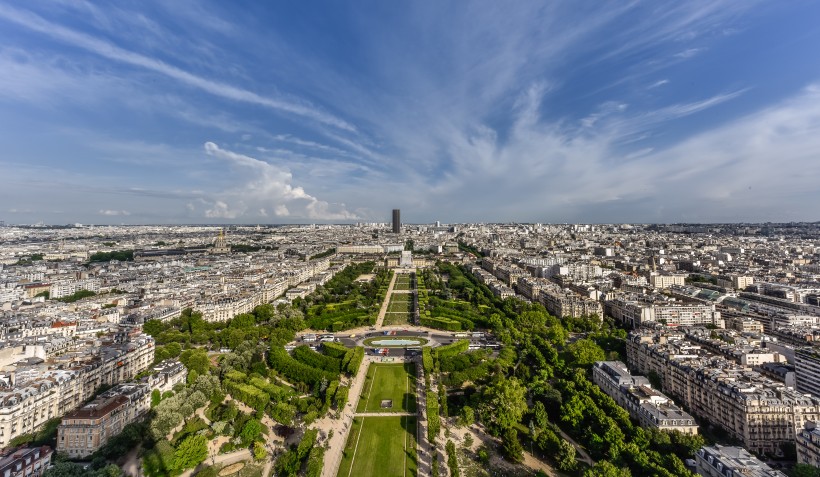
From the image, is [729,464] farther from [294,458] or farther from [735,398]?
[294,458]

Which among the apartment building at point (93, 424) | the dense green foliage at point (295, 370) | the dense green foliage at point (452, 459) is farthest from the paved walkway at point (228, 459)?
the dense green foliage at point (452, 459)

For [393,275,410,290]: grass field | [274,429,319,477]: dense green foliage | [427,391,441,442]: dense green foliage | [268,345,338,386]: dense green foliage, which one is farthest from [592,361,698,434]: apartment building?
[393,275,410,290]: grass field

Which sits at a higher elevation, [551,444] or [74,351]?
[74,351]

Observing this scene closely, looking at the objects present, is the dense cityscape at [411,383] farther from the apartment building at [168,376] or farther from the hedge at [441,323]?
the hedge at [441,323]

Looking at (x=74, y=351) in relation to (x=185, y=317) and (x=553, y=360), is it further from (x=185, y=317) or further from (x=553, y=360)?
(x=553, y=360)

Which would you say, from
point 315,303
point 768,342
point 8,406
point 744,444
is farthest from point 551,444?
point 315,303

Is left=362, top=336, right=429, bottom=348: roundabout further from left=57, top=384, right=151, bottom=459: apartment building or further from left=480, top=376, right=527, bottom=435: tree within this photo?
left=57, top=384, right=151, bottom=459: apartment building

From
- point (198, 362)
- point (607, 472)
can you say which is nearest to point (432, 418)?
point (607, 472)
